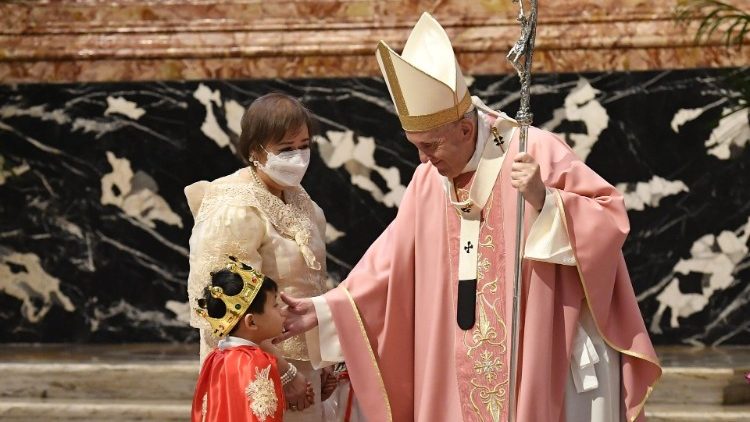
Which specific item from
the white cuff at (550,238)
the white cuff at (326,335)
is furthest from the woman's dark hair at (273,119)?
the white cuff at (550,238)

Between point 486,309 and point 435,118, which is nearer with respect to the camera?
point 435,118

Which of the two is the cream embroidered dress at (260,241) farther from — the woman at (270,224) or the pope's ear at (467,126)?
the pope's ear at (467,126)

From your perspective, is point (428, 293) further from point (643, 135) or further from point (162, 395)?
point (643, 135)

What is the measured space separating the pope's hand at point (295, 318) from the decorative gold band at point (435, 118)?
73 centimetres

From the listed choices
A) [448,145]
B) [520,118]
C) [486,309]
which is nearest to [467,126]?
[448,145]

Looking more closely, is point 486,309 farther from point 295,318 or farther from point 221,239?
point 221,239

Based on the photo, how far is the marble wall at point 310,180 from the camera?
767 cm

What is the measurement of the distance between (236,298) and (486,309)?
87 centimetres

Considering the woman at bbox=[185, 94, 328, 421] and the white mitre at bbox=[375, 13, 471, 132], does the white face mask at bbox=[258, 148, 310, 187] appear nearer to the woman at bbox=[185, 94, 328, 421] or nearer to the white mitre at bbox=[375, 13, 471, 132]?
the woman at bbox=[185, 94, 328, 421]

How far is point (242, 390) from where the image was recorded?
15.0 feet

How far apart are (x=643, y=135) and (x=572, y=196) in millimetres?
3265

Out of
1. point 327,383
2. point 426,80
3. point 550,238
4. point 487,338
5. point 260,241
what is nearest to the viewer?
point 550,238

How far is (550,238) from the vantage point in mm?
4531

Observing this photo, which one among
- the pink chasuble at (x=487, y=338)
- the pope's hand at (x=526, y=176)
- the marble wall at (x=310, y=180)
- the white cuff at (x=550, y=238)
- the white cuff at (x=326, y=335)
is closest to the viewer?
the pope's hand at (x=526, y=176)
